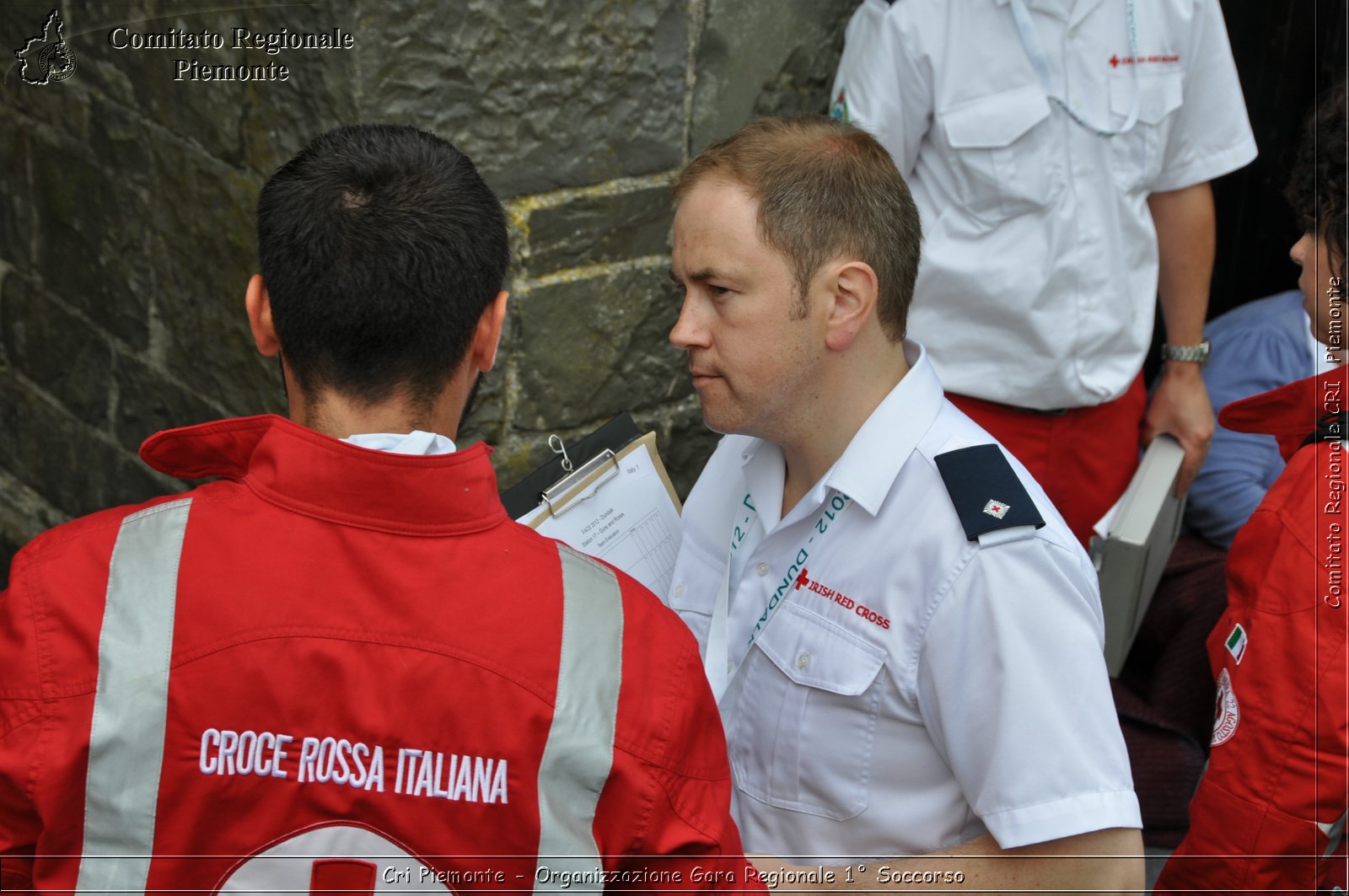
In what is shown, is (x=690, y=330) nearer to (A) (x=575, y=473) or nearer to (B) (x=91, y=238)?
(A) (x=575, y=473)

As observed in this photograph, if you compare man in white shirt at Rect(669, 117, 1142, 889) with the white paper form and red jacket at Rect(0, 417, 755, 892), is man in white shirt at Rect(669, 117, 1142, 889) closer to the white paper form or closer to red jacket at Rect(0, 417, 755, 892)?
the white paper form

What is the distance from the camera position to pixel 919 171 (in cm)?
284

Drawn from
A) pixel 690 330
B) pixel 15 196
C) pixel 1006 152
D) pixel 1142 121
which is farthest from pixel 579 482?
pixel 15 196

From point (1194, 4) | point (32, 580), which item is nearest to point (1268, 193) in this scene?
point (1194, 4)

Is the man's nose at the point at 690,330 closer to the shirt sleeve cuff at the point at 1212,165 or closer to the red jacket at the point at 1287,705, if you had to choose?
the red jacket at the point at 1287,705

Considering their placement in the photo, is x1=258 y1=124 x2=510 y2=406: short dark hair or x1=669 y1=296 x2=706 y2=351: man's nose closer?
x1=258 y1=124 x2=510 y2=406: short dark hair

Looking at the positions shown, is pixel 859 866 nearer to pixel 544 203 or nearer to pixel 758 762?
pixel 758 762

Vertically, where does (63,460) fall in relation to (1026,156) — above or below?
below

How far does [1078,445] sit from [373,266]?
1978 mm

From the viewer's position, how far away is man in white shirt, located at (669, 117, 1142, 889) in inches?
64.0

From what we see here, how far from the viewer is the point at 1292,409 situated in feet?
6.98

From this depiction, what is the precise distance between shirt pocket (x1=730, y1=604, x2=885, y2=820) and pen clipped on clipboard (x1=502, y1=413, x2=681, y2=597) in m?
0.26

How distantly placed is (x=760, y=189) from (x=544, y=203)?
2.97ft

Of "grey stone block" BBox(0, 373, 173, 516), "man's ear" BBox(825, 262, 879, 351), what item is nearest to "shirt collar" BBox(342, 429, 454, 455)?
"man's ear" BBox(825, 262, 879, 351)
